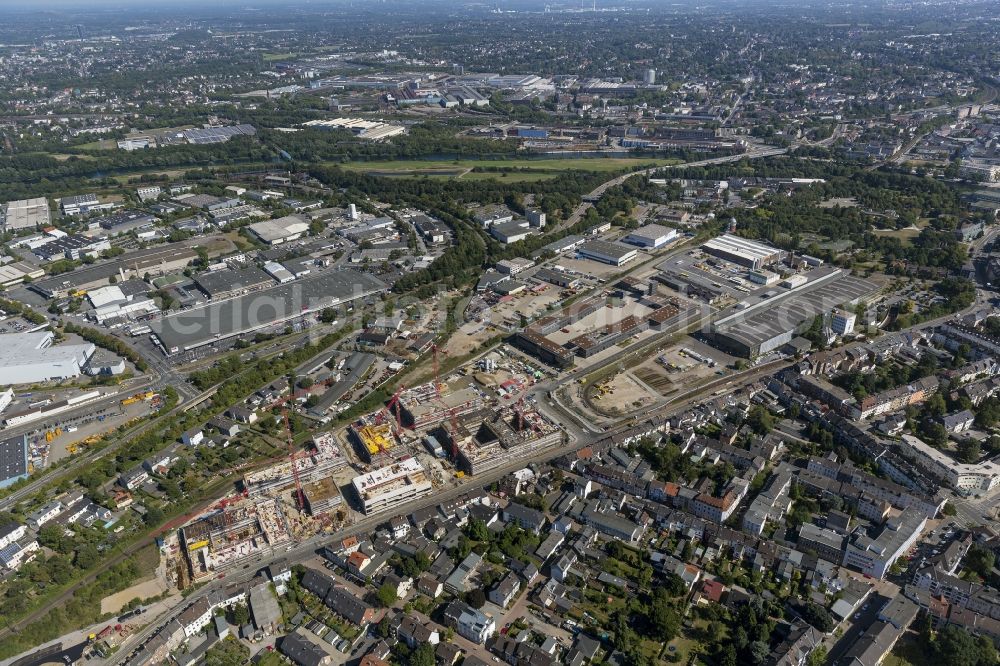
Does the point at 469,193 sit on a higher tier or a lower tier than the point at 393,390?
higher

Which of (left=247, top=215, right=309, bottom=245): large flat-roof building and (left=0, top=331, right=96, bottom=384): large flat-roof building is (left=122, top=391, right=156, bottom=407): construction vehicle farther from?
(left=247, top=215, right=309, bottom=245): large flat-roof building

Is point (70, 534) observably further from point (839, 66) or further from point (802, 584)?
point (839, 66)

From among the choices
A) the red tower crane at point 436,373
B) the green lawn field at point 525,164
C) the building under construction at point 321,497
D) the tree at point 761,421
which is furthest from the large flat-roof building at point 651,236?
the building under construction at point 321,497

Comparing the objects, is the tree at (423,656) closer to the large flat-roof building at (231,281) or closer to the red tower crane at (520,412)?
the red tower crane at (520,412)

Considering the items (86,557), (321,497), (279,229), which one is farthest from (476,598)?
(279,229)

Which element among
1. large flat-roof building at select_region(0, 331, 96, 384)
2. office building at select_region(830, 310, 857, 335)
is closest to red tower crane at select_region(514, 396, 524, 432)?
office building at select_region(830, 310, 857, 335)

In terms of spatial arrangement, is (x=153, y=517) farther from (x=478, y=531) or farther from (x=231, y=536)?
(x=478, y=531)

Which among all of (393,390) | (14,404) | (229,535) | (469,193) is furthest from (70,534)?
(469,193)

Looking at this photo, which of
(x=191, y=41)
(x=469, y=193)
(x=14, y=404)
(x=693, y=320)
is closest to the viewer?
(x=14, y=404)
